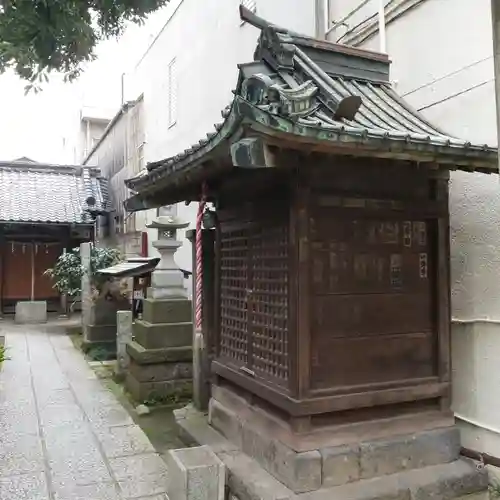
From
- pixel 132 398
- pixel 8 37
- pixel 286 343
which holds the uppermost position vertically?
pixel 8 37

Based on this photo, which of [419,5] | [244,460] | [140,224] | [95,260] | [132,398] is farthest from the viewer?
[140,224]

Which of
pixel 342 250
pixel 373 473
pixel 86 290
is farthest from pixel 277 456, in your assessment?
pixel 86 290

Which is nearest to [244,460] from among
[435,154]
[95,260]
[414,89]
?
[435,154]

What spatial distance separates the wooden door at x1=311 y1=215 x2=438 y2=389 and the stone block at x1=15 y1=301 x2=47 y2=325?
1658 centimetres

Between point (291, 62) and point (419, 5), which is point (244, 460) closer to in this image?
point (291, 62)

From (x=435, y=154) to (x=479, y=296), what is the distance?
6.52 ft

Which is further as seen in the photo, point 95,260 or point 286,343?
point 95,260

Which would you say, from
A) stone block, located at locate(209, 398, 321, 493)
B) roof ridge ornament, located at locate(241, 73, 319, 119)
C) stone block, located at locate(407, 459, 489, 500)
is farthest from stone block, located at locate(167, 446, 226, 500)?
roof ridge ornament, located at locate(241, 73, 319, 119)

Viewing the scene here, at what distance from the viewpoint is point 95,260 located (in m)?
14.8

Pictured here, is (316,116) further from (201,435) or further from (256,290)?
(201,435)

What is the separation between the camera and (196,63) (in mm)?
13820

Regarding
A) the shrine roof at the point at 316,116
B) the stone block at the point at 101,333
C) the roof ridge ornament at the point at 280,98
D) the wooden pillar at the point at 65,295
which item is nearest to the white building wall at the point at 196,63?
the stone block at the point at 101,333

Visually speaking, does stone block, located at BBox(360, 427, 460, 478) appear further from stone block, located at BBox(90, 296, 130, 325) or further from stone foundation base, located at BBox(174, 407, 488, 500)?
stone block, located at BBox(90, 296, 130, 325)

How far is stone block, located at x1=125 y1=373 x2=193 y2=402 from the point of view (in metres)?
8.63
